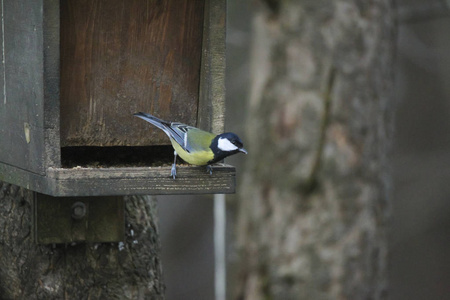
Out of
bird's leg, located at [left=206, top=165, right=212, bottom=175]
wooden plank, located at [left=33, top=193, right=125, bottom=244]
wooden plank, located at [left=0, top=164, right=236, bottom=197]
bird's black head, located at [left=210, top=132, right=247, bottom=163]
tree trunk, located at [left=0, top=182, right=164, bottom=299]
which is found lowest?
tree trunk, located at [left=0, top=182, right=164, bottom=299]

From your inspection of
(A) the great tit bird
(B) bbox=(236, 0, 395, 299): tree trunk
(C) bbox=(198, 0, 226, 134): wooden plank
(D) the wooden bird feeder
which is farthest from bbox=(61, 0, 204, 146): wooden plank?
(B) bbox=(236, 0, 395, 299): tree trunk

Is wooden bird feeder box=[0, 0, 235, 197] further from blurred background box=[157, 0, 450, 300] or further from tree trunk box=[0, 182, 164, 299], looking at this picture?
blurred background box=[157, 0, 450, 300]

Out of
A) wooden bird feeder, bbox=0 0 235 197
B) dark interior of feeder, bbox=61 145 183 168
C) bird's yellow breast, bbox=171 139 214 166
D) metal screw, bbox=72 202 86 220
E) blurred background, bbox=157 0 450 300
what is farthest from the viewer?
blurred background, bbox=157 0 450 300

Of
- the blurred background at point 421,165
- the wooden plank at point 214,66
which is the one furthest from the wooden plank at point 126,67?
the blurred background at point 421,165

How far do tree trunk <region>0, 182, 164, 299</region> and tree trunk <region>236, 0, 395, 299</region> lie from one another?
1.93 m

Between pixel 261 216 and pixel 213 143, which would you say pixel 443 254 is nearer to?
pixel 261 216

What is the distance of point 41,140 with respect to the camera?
2904mm

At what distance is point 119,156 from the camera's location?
3.56 m

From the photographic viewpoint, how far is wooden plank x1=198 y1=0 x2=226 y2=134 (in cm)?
322

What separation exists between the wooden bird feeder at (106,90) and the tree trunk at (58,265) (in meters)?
0.33

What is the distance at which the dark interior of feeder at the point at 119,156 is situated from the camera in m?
3.47

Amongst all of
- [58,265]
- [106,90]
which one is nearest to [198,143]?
[106,90]

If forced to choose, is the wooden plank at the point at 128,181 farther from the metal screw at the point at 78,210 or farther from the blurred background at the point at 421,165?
the blurred background at the point at 421,165

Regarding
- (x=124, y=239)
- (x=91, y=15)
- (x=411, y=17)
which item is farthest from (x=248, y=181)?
(x=91, y=15)
